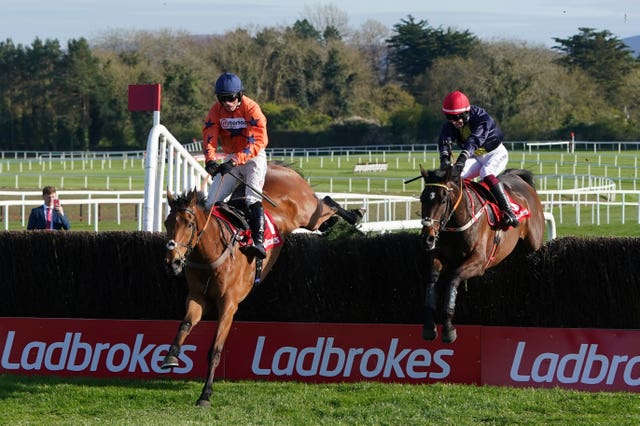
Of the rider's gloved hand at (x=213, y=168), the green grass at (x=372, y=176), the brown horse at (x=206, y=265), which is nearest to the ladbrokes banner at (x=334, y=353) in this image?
the brown horse at (x=206, y=265)

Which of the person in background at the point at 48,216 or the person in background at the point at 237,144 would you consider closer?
the person in background at the point at 237,144

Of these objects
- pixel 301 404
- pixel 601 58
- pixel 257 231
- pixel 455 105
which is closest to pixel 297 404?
pixel 301 404

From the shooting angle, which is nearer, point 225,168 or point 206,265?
point 206,265

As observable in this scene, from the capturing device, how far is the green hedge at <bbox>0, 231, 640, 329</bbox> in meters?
8.38

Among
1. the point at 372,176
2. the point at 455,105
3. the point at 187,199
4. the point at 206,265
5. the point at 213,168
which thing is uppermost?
the point at 455,105

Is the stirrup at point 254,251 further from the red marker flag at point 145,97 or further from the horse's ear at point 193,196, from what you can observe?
the red marker flag at point 145,97

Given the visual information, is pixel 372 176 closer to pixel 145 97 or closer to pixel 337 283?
pixel 145 97

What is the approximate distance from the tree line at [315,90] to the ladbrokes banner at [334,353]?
43.4 metres

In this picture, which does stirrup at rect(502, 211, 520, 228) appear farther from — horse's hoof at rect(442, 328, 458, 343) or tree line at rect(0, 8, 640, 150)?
tree line at rect(0, 8, 640, 150)

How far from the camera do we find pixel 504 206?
28.1 feet

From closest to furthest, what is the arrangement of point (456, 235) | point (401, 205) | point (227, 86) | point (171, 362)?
1. point (171, 362)
2. point (456, 235)
3. point (227, 86)
4. point (401, 205)

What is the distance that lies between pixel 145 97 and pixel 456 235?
384cm

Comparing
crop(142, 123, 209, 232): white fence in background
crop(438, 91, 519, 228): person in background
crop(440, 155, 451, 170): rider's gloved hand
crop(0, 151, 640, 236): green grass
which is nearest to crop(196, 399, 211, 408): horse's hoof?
crop(440, 155, 451, 170): rider's gloved hand

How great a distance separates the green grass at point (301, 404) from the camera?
6965 millimetres
